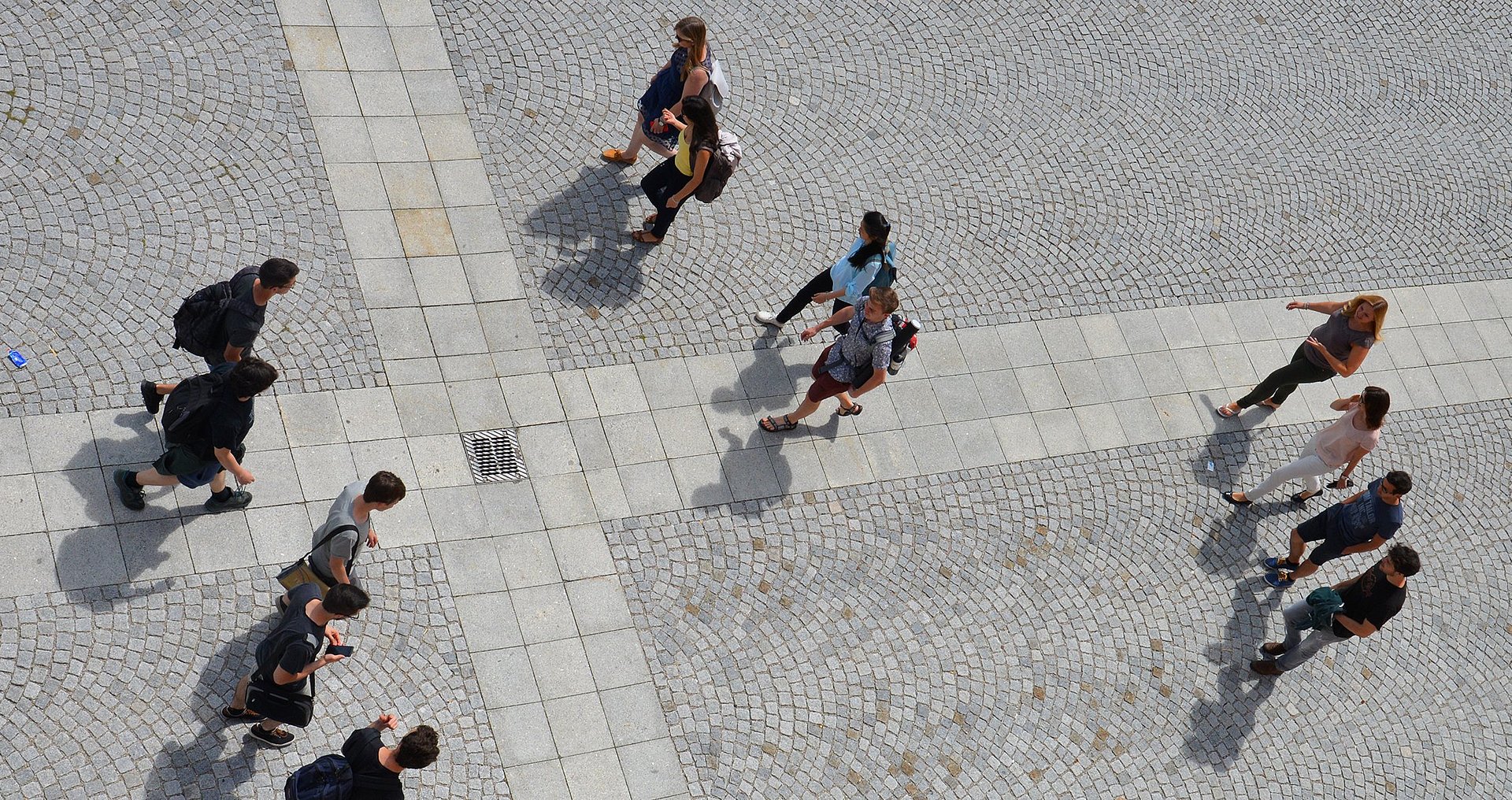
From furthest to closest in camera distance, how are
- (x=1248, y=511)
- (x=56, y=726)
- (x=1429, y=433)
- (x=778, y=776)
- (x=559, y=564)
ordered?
1. (x=1429, y=433)
2. (x=1248, y=511)
3. (x=559, y=564)
4. (x=778, y=776)
5. (x=56, y=726)

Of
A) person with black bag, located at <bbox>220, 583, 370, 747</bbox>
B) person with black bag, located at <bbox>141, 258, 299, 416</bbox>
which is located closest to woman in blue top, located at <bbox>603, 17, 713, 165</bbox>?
person with black bag, located at <bbox>141, 258, 299, 416</bbox>

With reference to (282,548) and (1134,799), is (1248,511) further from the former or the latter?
(282,548)

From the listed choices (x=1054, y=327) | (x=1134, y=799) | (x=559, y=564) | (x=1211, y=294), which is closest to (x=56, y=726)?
(x=559, y=564)

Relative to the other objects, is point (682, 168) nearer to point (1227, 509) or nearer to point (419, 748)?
point (1227, 509)

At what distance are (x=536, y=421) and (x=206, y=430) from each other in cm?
245

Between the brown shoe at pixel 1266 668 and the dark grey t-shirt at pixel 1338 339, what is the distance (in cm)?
244

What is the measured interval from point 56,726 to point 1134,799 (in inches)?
256

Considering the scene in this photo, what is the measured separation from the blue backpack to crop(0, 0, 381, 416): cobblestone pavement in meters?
3.21

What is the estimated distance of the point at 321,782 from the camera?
692cm

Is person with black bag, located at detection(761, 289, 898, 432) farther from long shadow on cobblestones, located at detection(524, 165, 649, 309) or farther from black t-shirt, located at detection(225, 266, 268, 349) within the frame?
black t-shirt, located at detection(225, 266, 268, 349)

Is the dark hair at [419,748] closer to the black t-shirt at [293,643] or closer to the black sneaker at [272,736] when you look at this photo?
the black t-shirt at [293,643]

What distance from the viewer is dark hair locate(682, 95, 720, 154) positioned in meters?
9.91

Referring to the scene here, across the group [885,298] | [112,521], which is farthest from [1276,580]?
[112,521]

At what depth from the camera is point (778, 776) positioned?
337 inches
